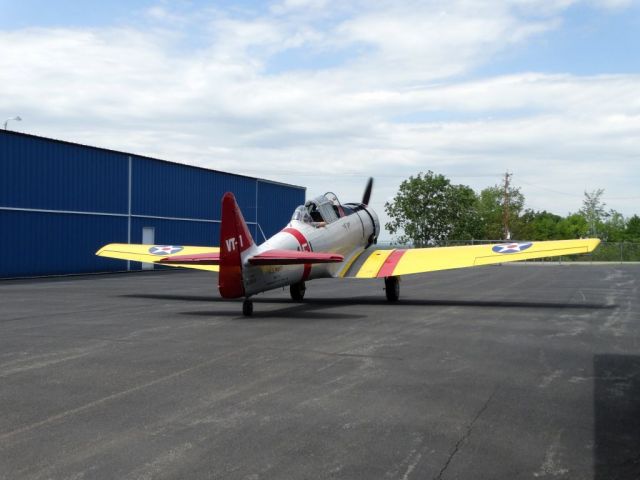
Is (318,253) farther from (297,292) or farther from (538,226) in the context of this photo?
(538,226)

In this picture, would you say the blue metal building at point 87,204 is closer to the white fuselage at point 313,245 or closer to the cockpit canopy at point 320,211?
the white fuselage at point 313,245

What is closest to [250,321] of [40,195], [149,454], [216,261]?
[216,261]

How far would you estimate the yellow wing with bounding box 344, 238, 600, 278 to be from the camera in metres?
17.4

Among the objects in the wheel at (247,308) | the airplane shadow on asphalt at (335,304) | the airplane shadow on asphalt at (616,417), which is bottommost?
the airplane shadow on asphalt at (335,304)

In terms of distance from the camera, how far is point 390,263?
18781mm

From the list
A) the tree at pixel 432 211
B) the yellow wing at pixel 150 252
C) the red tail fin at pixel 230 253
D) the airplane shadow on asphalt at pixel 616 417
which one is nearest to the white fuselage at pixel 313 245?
the red tail fin at pixel 230 253

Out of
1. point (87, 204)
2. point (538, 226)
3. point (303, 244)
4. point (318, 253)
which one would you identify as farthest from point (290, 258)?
point (538, 226)

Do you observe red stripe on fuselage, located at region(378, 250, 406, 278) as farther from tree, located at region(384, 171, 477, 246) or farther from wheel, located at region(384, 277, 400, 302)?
tree, located at region(384, 171, 477, 246)

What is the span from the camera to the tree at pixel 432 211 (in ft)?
219

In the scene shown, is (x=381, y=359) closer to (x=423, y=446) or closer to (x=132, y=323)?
(x=423, y=446)

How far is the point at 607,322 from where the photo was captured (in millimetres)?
13883

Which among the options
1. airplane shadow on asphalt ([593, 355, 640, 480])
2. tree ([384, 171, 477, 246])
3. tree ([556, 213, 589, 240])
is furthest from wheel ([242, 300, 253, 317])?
tree ([556, 213, 589, 240])

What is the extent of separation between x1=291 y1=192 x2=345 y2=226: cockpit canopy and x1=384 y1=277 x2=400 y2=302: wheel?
7.84 feet

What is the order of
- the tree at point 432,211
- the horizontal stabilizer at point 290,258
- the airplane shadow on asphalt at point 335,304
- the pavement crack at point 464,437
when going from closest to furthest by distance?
the pavement crack at point 464,437 < the horizontal stabilizer at point 290,258 < the airplane shadow on asphalt at point 335,304 < the tree at point 432,211
